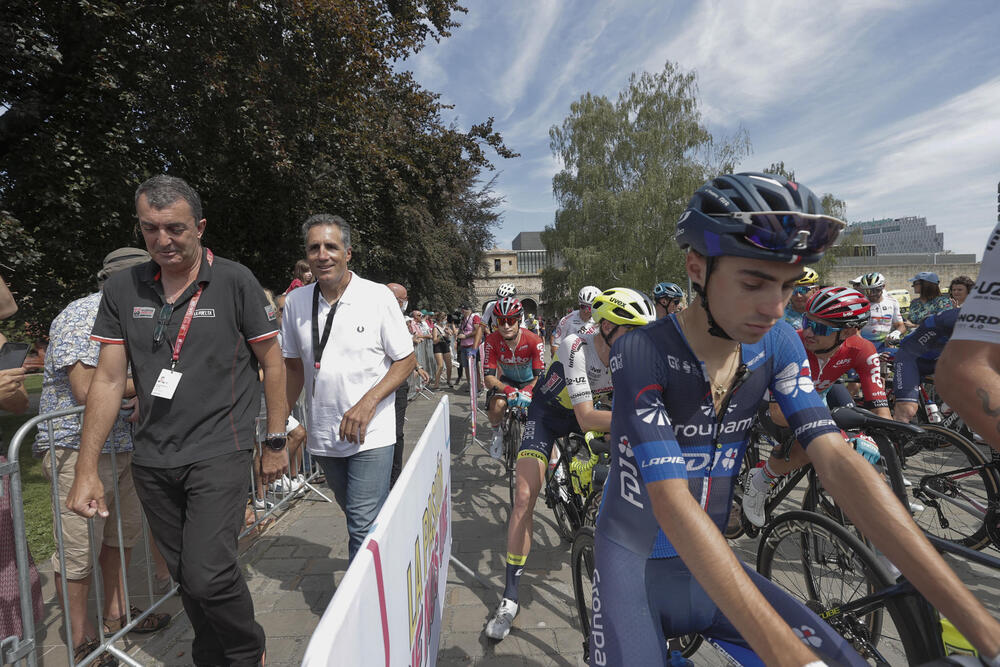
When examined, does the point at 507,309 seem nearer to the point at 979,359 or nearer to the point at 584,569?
the point at 584,569

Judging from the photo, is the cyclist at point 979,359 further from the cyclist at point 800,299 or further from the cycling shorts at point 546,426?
the cyclist at point 800,299

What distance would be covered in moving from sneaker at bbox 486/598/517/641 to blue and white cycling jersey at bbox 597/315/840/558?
171 cm

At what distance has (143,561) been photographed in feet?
14.5

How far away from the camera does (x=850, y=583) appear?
2.31 meters

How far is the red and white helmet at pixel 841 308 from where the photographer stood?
387 cm

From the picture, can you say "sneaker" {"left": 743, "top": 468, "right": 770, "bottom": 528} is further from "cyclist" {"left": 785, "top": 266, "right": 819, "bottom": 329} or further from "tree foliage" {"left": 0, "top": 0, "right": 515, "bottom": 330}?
"tree foliage" {"left": 0, "top": 0, "right": 515, "bottom": 330}

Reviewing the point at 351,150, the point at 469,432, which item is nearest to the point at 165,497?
the point at 469,432

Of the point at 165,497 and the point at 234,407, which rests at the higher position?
the point at 234,407

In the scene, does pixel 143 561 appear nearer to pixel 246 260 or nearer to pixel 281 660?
pixel 281 660

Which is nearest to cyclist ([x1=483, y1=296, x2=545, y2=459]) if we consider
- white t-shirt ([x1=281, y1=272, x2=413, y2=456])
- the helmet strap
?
white t-shirt ([x1=281, y1=272, x2=413, y2=456])

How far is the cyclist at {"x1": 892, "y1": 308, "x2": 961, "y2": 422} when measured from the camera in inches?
189

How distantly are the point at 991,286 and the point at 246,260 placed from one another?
15.1 metres

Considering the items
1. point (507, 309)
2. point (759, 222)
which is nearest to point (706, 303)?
point (759, 222)

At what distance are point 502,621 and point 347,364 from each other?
1847 mm
